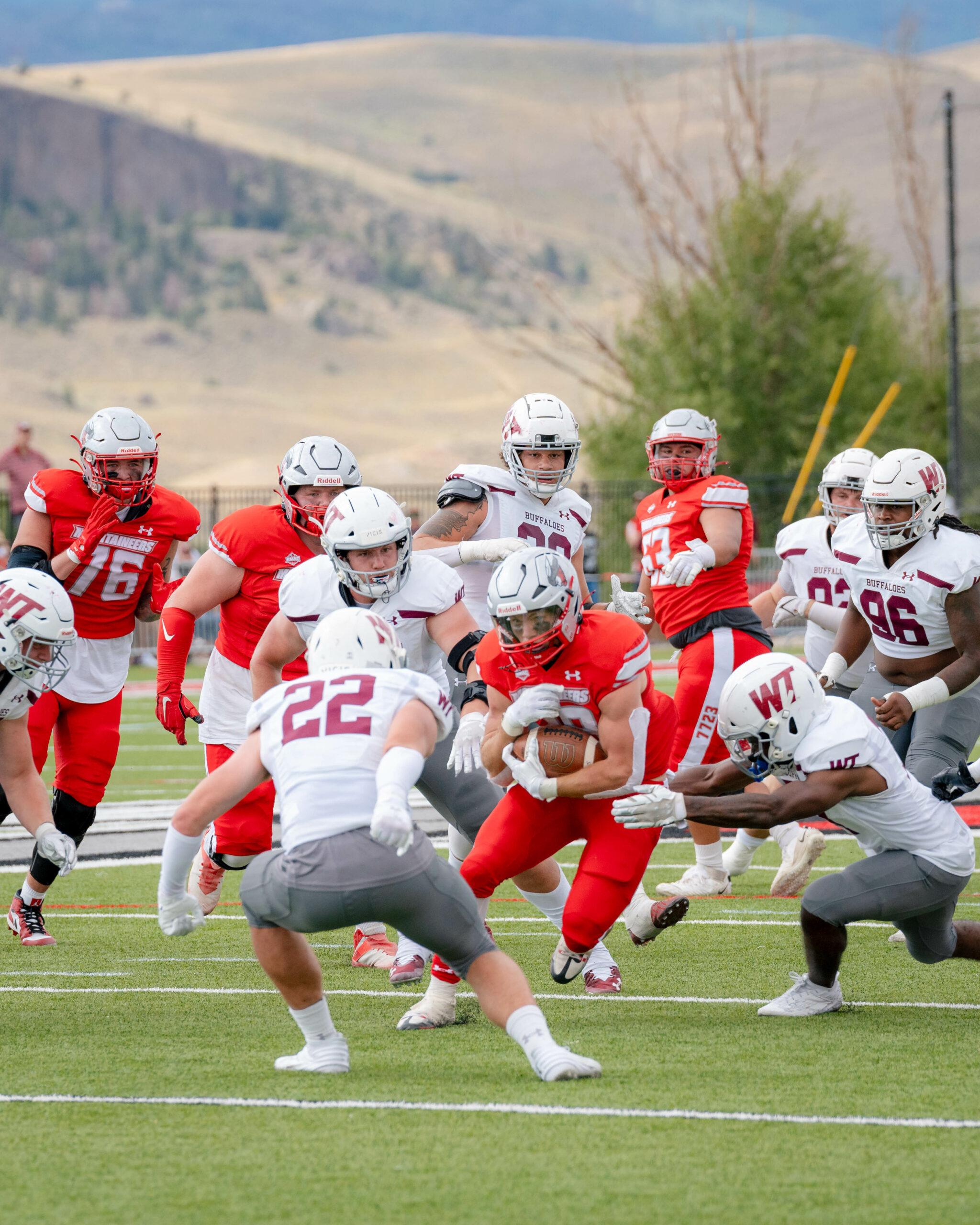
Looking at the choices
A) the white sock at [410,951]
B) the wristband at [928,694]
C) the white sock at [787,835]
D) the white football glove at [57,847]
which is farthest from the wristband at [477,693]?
the white sock at [787,835]

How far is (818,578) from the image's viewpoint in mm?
8195

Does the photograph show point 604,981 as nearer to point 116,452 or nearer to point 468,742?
point 468,742

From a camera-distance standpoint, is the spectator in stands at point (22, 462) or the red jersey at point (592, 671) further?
the spectator in stands at point (22, 462)

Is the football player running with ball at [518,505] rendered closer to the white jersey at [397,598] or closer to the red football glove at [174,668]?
the white jersey at [397,598]

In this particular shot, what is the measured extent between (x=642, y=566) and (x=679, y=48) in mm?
135920

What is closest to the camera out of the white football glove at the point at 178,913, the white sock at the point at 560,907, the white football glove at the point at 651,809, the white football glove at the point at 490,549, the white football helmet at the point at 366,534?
the white football glove at the point at 178,913

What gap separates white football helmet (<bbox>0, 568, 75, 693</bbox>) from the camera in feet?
18.5

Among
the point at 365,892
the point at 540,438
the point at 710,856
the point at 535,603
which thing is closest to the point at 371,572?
the point at 535,603

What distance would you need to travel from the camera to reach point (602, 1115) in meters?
4.21

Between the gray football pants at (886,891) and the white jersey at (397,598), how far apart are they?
150 cm

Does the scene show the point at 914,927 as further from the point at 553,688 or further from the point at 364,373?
the point at 364,373

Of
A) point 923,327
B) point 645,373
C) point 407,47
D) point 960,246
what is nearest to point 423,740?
point 645,373

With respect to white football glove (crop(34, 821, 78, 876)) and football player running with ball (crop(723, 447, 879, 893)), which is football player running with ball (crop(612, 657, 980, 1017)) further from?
football player running with ball (crop(723, 447, 879, 893))

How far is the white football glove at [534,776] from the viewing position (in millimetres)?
5406
